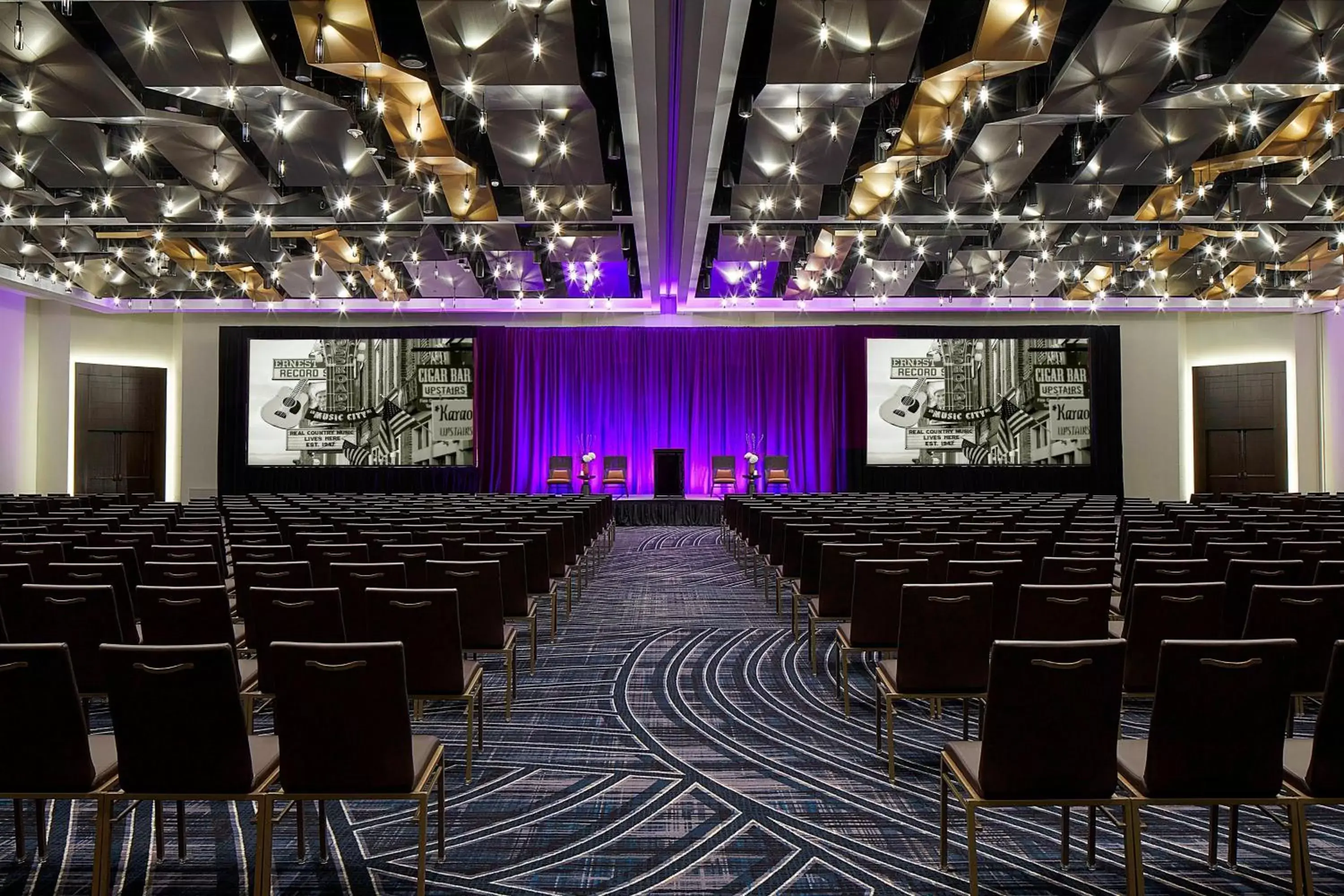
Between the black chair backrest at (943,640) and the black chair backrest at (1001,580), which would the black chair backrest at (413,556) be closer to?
the black chair backrest at (943,640)

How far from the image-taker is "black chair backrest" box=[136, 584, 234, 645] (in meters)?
3.80

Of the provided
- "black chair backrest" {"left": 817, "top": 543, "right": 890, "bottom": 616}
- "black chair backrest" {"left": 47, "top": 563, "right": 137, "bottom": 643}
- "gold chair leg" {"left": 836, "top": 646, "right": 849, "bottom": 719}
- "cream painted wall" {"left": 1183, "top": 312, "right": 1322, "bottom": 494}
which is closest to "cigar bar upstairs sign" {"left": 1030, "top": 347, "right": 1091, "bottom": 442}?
"cream painted wall" {"left": 1183, "top": 312, "right": 1322, "bottom": 494}

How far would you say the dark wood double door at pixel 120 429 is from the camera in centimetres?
1769

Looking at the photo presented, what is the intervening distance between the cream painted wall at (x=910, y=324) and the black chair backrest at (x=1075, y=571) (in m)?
15.1

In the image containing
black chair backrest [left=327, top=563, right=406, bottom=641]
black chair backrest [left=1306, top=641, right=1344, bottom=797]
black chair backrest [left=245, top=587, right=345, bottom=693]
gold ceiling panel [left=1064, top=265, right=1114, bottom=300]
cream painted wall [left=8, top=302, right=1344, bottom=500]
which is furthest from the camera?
cream painted wall [left=8, top=302, right=1344, bottom=500]

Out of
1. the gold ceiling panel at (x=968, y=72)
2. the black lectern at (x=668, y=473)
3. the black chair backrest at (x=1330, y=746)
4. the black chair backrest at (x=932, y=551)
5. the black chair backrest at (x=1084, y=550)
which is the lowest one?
the black chair backrest at (x=1330, y=746)

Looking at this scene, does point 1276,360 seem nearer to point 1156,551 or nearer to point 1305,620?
point 1156,551

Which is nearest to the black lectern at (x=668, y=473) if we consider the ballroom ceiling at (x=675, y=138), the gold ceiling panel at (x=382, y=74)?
the ballroom ceiling at (x=675, y=138)

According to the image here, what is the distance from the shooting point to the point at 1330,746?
7.93ft

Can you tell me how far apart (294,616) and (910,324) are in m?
17.5

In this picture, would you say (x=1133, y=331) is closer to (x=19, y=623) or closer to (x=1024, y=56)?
(x=1024, y=56)

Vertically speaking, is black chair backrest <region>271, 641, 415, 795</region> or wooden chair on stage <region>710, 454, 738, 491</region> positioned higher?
wooden chair on stage <region>710, 454, 738, 491</region>

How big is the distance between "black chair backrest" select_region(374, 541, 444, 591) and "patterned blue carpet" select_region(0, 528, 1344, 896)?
74cm

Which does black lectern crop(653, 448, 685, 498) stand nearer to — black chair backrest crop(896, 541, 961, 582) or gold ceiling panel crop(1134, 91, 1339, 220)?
gold ceiling panel crop(1134, 91, 1339, 220)
